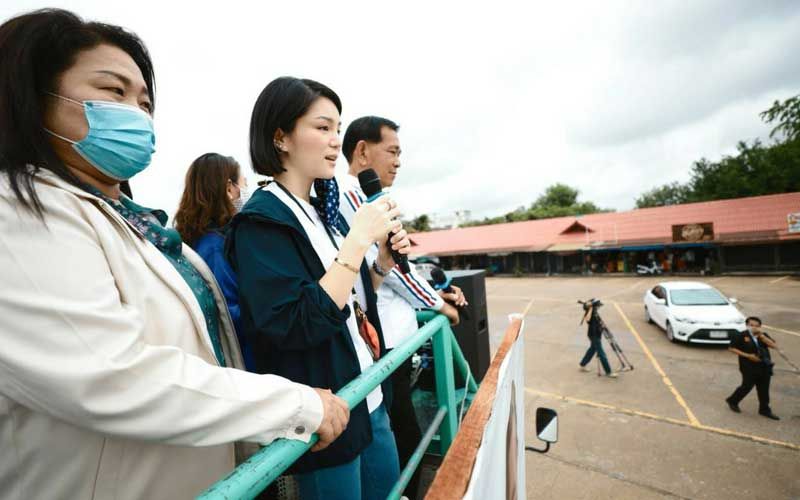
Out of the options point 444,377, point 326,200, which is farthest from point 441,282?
point 326,200

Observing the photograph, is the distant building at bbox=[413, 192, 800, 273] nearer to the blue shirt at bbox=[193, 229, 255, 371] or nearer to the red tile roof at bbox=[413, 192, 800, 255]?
the red tile roof at bbox=[413, 192, 800, 255]

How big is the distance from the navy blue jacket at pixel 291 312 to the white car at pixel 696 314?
9567 millimetres

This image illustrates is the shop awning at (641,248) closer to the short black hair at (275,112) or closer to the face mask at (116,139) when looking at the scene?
the short black hair at (275,112)

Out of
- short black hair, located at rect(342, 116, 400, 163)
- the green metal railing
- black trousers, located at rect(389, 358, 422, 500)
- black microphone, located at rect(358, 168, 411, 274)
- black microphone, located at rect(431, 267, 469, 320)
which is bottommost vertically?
black trousers, located at rect(389, 358, 422, 500)

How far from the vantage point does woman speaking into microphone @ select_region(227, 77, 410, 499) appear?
950 millimetres

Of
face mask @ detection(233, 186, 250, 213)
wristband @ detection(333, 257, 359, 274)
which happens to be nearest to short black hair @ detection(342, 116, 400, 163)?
face mask @ detection(233, 186, 250, 213)

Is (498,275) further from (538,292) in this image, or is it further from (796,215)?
(796,215)

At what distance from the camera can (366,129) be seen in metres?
2.14

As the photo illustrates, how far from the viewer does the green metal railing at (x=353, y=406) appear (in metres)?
0.61

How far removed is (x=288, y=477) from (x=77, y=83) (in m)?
1.28

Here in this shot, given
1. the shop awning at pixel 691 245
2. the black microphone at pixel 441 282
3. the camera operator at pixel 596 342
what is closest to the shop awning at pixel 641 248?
the shop awning at pixel 691 245

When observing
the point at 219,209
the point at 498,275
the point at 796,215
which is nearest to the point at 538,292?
the point at 498,275

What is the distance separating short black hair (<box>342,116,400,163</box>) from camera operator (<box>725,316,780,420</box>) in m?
6.73

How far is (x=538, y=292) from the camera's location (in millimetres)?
18625
